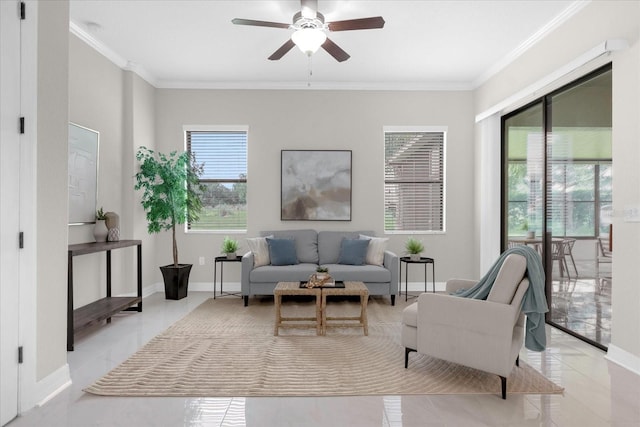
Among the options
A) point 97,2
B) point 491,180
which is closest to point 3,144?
point 97,2

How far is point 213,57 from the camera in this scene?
494 cm

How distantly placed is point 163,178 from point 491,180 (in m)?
4.44

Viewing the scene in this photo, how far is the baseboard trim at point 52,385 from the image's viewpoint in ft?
7.93

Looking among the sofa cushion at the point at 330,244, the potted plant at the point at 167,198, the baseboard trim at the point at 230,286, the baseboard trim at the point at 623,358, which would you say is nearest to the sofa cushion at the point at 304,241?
the sofa cushion at the point at 330,244

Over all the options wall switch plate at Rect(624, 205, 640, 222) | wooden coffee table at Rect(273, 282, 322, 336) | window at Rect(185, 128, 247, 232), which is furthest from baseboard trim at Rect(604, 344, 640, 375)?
window at Rect(185, 128, 247, 232)

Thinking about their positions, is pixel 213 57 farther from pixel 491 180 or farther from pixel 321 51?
pixel 491 180

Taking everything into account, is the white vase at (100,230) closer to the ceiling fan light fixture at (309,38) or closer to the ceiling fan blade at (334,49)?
the ceiling fan light fixture at (309,38)

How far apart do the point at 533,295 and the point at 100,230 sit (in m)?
4.24

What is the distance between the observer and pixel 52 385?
2.53m

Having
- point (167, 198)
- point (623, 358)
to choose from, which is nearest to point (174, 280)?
point (167, 198)

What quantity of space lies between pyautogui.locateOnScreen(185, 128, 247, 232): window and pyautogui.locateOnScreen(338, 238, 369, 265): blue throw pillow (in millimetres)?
1637

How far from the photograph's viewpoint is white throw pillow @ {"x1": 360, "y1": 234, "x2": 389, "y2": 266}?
17.3 feet

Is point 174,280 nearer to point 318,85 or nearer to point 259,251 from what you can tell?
point 259,251

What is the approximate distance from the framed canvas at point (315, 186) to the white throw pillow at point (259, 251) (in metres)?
0.69
